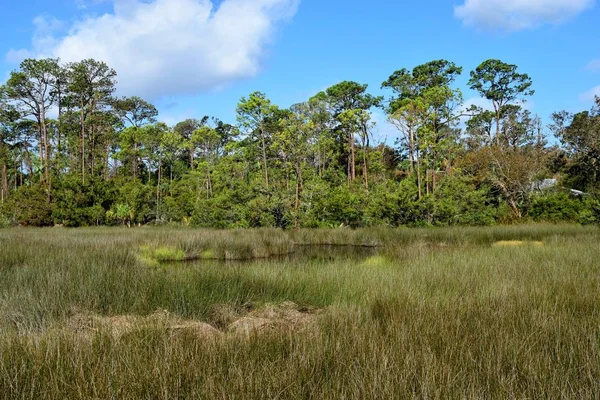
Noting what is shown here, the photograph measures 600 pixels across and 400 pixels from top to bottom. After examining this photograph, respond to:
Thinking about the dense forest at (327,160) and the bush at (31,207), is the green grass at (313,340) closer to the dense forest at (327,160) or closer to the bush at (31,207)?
the dense forest at (327,160)

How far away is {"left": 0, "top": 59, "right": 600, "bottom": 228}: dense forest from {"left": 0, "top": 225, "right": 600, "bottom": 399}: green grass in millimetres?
15266

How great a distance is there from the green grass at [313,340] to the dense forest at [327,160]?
15266 mm

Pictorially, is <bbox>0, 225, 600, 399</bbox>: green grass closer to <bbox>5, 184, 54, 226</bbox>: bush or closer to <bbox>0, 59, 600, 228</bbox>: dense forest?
<bbox>0, 59, 600, 228</bbox>: dense forest

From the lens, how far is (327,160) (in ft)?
129

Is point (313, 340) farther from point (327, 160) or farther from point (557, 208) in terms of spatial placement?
point (327, 160)

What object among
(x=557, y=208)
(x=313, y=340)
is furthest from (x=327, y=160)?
(x=313, y=340)

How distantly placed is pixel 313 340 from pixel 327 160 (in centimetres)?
3675

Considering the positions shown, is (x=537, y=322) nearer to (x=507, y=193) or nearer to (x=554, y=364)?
(x=554, y=364)

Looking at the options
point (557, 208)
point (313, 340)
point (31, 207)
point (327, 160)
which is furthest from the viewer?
point (327, 160)

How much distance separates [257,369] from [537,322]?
2.37m

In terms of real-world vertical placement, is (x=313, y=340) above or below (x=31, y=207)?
below

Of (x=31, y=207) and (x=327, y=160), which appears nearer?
(x=31, y=207)

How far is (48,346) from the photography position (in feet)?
8.40

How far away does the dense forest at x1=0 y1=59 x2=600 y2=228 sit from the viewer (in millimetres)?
21566
